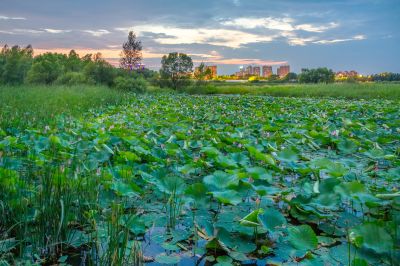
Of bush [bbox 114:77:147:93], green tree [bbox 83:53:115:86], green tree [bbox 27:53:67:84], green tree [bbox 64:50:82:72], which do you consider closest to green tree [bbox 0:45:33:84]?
green tree [bbox 27:53:67:84]

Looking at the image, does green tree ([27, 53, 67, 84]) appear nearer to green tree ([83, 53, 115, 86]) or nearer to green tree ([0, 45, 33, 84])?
green tree ([0, 45, 33, 84])

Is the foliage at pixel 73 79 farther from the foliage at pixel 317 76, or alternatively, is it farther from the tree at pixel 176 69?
the foliage at pixel 317 76

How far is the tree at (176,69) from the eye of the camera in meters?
27.3

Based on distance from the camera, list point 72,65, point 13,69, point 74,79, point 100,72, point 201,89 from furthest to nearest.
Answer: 1. point 72,65
2. point 201,89
3. point 13,69
4. point 100,72
5. point 74,79

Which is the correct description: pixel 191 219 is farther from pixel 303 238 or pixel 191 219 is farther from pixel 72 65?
pixel 72 65

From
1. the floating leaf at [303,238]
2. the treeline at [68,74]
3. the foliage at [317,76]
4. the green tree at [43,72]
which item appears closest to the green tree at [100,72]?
the treeline at [68,74]

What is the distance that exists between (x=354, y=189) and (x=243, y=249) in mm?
733

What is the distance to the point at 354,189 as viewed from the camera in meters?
1.92

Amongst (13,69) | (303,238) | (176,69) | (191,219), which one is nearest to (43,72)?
(13,69)

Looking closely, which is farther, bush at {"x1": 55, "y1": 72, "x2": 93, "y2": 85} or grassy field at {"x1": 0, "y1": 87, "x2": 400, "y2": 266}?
bush at {"x1": 55, "y1": 72, "x2": 93, "y2": 85}

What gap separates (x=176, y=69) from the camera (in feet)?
90.8

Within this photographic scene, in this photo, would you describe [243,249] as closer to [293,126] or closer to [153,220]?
[153,220]

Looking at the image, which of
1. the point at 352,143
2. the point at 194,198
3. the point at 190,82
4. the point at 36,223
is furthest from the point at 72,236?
the point at 190,82

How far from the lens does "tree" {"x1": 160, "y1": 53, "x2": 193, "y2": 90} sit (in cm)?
2730
